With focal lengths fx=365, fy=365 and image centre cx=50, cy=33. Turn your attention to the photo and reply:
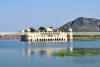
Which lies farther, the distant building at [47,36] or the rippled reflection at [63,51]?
the distant building at [47,36]

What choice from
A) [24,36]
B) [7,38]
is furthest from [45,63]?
[7,38]

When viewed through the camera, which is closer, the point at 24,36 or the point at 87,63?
the point at 87,63

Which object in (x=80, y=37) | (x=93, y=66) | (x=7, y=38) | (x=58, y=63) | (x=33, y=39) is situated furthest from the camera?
(x=7, y=38)

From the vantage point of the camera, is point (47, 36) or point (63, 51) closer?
point (63, 51)

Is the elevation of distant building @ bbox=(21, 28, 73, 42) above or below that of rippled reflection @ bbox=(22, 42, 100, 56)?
above

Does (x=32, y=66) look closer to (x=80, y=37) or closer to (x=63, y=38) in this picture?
(x=63, y=38)

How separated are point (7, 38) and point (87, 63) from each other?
546 ft

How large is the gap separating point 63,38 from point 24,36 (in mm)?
18528

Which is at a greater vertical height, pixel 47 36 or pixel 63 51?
pixel 47 36

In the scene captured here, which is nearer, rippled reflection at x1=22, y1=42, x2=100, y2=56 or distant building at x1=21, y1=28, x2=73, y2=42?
rippled reflection at x1=22, y1=42, x2=100, y2=56

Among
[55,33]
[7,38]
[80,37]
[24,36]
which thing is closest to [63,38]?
[55,33]

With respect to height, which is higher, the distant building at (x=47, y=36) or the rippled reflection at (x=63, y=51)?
the distant building at (x=47, y=36)

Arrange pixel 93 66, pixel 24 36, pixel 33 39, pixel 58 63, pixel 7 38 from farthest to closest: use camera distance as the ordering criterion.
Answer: pixel 7 38 < pixel 24 36 < pixel 33 39 < pixel 58 63 < pixel 93 66

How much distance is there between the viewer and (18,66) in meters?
32.9
